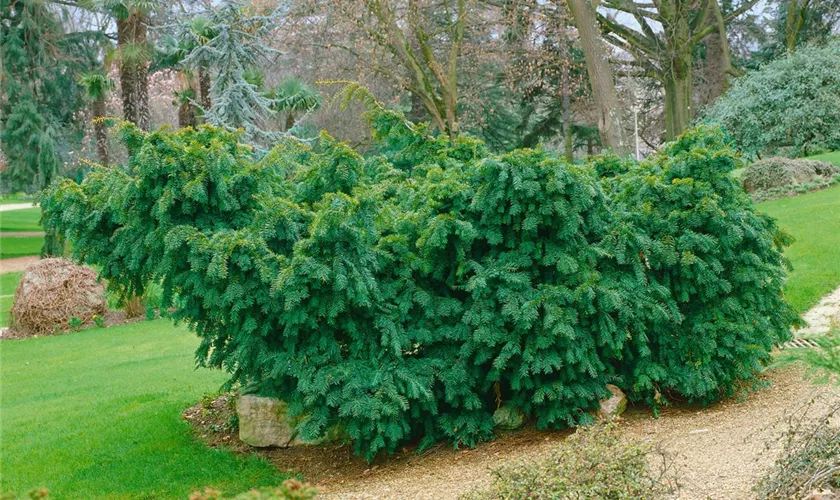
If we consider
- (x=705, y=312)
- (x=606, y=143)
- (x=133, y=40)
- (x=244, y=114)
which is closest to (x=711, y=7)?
(x=606, y=143)

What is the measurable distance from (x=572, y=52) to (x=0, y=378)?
17.9 metres

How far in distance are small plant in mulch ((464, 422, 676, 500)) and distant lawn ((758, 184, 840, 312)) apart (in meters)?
5.54

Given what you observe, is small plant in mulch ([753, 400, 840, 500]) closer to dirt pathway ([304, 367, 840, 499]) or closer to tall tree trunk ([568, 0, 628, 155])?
dirt pathway ([304, 367, 840, 499])

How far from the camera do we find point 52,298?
52.0 feet

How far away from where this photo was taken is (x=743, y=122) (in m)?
21.8

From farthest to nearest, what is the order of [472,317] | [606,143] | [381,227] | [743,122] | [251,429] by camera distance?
[743,122], [606,143], [251,429], [381,227], [472,317]

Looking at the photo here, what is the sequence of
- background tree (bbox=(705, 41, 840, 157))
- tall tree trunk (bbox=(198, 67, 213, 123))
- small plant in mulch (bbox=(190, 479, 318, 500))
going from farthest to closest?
background tree (bbox=(705, 41, 840, 157)) → tall tree trunk (bbox=(198, 67, 213, 123)) → small plant in mulch (bbox=(190, 479, 318, 500))

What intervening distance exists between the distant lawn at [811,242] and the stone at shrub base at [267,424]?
218 inches

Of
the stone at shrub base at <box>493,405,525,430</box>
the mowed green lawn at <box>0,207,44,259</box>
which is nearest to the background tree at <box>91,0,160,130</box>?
the mowed green lawn at <box>0,207,44,259</box>

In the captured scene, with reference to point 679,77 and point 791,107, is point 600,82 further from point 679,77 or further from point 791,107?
point 791,107

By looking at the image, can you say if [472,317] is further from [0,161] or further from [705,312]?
[0,161]

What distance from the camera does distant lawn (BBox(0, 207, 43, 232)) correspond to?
39.4m

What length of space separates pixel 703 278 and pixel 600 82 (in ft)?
24.1

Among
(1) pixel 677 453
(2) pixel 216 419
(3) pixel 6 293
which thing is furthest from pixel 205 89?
(1) pixel 677 453
